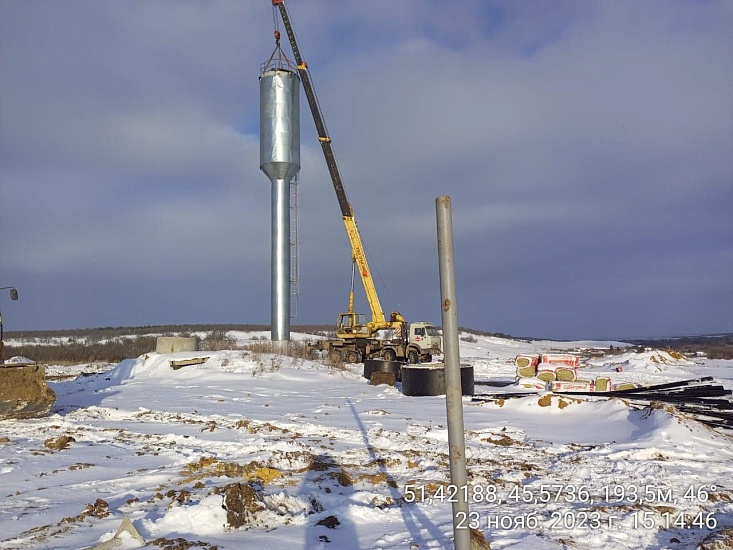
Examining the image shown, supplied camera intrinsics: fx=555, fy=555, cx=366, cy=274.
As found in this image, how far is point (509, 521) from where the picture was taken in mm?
5602

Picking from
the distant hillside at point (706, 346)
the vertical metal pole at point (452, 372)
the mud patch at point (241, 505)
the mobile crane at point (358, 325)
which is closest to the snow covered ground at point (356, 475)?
the mud patch at point (241, 505)

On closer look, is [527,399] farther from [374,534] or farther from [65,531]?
[65,531]

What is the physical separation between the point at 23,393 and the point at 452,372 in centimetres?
1189

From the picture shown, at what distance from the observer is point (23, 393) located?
1169cm

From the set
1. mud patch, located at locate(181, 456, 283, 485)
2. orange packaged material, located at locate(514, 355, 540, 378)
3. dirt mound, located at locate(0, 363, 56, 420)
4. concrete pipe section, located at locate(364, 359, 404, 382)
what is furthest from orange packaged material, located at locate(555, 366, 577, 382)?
dirt mound, located at locate(0, 363, 56, 420)

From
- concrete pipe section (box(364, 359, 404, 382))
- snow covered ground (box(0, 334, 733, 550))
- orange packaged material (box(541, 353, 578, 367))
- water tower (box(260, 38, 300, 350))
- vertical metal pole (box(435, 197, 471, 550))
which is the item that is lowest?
snow covered ground (box(0, 334, 733, 550))

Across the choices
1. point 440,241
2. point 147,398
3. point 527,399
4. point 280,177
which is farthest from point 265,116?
point 440,241

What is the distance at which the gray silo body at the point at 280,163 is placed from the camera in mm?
28781

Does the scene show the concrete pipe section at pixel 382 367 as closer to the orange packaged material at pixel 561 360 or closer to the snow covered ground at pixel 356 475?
the orange packaged material at pixel 561 360

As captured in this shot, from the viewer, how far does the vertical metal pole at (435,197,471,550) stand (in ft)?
9.02

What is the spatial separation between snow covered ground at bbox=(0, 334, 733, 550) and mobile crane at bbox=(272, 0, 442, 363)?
11.8m

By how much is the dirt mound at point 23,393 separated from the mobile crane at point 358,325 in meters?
16.7

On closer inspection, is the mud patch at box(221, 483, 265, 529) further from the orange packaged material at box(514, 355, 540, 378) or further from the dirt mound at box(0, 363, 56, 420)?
the orange packaged material at box(514, 355, 540, 378)

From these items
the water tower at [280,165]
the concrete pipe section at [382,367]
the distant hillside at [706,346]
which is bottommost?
the distant hillside at [706,346]
